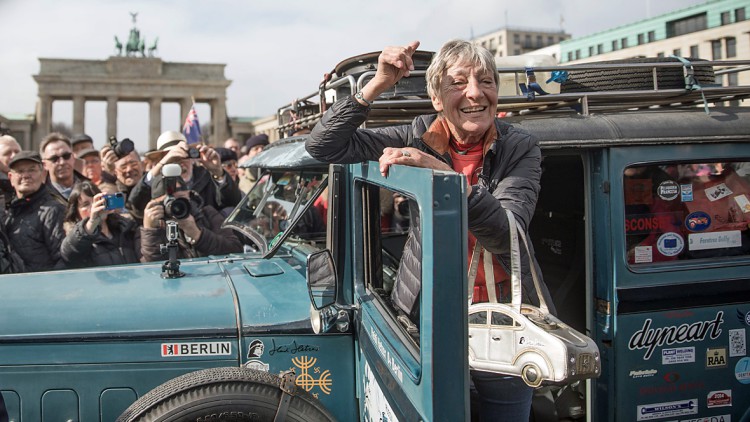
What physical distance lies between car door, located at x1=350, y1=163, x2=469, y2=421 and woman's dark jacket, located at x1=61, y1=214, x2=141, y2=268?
2.65 m

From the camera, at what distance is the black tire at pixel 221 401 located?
2096 millimetres

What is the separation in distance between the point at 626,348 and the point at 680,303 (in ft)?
1.13

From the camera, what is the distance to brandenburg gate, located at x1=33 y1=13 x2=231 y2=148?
236 feet

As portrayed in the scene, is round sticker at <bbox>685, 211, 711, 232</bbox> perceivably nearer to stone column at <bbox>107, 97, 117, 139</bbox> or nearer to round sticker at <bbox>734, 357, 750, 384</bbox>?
round sticker at <bbox>734, 357, 750, 384</bbox>

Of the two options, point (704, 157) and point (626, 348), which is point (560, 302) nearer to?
point (626, 348)

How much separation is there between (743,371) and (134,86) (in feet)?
265

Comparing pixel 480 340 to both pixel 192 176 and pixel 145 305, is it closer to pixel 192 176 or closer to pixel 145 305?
pixel 145 305

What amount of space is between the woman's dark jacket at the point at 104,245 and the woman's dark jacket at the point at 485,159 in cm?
267

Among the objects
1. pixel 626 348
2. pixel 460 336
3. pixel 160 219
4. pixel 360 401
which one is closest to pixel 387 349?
pixel 460 336

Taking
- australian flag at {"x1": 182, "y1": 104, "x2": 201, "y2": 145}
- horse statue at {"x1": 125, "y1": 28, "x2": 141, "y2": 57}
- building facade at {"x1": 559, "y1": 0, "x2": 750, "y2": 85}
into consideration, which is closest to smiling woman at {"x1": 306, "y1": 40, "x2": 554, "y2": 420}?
australian flag at {"x1": 182, "y1": 104, "x2": 201, "y2": 145}

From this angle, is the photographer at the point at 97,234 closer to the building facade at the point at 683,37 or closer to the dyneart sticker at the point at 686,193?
the dyneart sticker at the point at 686,193

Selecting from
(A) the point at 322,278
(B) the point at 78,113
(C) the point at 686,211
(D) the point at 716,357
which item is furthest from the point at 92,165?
Result: (B) the point at 78,113

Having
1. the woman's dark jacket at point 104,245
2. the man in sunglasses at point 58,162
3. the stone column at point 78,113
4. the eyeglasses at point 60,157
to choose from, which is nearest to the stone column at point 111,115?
the stone column at point 78,113

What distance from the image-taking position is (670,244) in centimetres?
293
